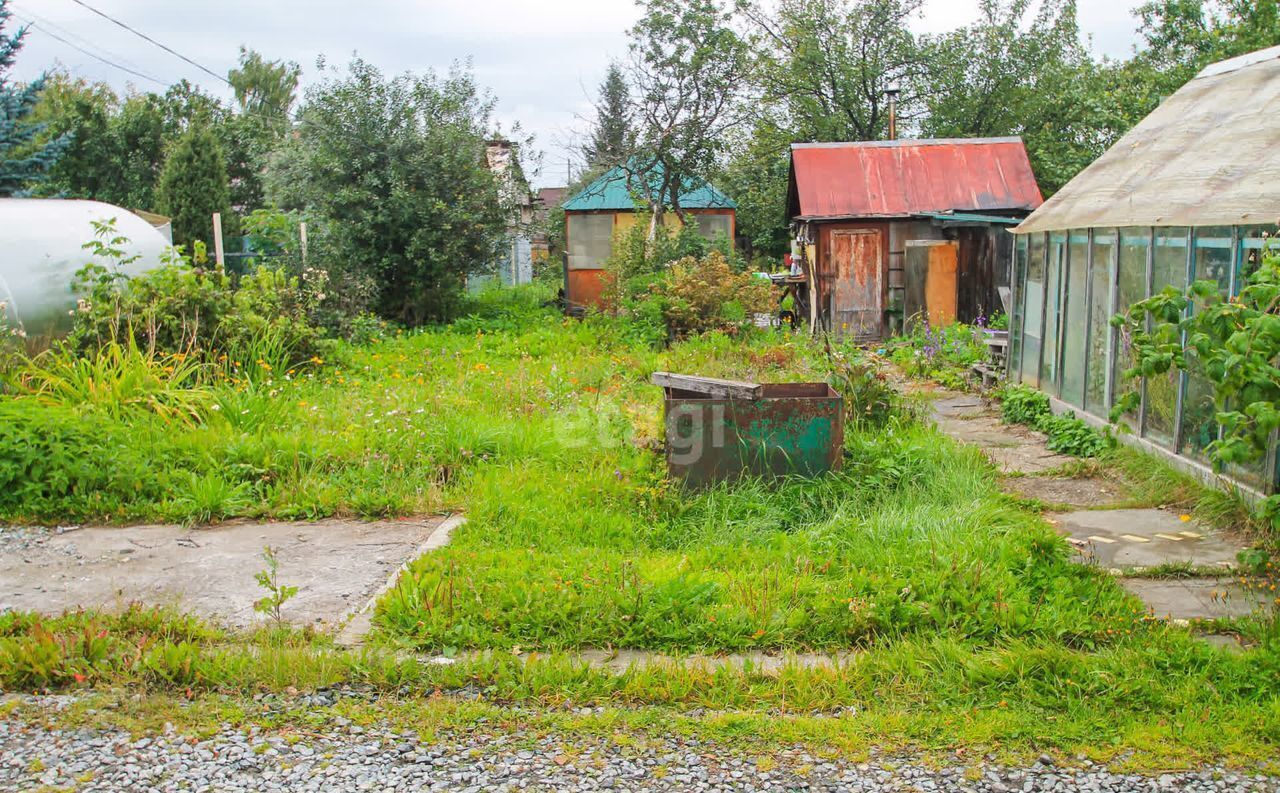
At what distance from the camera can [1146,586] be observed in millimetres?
5508

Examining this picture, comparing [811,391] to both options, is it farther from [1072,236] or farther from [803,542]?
[1072,236]

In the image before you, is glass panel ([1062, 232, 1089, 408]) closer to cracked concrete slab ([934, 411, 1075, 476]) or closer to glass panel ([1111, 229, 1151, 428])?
cracked concrete slab ([934, 411, 1075, 476])

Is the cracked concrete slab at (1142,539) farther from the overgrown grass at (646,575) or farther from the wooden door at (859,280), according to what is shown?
the wooden door at (859,280)

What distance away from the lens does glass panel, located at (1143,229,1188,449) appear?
776 centimetres

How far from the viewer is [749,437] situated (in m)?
6.83

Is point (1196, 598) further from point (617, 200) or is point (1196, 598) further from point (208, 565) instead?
point (617, 200)

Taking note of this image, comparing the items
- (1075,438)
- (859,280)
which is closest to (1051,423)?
(1075,438)

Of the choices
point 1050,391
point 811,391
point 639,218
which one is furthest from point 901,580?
point 639,218

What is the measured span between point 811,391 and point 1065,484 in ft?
7.15

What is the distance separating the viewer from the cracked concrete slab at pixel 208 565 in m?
5.36

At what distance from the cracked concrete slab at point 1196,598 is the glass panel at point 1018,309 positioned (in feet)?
21.5

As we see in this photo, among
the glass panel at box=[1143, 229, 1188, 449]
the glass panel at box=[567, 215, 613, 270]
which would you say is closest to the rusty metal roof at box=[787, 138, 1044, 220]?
the glass panel at box=[567, 215, 613, 270]

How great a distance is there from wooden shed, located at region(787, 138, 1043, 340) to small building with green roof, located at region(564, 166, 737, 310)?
4723 millimetres

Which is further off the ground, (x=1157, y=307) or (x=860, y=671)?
(x=1157, y=307)
